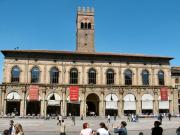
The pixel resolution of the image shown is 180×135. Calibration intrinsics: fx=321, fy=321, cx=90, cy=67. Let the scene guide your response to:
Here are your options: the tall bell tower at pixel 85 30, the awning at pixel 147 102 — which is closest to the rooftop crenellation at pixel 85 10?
the tall bell tower at pixel 85 30

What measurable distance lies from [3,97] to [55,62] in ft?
36.5

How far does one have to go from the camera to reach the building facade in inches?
2235

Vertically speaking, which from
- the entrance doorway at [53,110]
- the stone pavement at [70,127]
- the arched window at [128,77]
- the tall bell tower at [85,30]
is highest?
the tall bell tower at [85,30]

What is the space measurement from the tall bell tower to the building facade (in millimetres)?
14903

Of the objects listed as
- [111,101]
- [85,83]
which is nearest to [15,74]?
[85,83]

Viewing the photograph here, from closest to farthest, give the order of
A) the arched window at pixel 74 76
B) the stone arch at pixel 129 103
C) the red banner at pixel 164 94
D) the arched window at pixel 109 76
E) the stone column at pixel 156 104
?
the arched window at pixel 74 76, the stone arch at pixel 129 103, the arched window at pixel 109 76, the stone column at pixel 156 104, the red banner at pixel 164 94

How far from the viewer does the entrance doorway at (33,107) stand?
56906 millimetres

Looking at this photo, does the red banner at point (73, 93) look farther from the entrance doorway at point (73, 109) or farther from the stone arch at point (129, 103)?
the stone arch at point (129, 103)

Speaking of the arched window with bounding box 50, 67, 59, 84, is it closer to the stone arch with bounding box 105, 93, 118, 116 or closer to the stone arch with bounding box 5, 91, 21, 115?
the stone arch with bounding box 5, 91, 21, 115

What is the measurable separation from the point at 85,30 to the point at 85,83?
20981 millimetres

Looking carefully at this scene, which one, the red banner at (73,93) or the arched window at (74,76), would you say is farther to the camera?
the arched window at (74,76)

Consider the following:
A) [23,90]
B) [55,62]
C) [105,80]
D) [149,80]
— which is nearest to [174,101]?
[149,80]

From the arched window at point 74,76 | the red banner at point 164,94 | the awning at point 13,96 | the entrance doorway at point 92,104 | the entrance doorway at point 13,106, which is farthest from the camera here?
the red banner at point 164,94

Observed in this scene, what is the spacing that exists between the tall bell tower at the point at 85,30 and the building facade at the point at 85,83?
1490 centimetres
